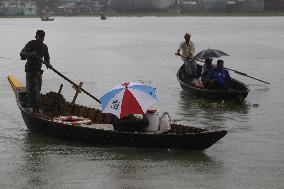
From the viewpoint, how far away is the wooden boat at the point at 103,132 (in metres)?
14.5

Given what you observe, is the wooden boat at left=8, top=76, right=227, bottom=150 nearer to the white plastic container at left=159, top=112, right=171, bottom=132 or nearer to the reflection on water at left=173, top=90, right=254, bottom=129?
the white plastic container at left=159, top=112, right=171, bottom=132

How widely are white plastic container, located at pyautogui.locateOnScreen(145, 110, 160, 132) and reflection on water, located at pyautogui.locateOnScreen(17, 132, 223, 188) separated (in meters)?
0.52

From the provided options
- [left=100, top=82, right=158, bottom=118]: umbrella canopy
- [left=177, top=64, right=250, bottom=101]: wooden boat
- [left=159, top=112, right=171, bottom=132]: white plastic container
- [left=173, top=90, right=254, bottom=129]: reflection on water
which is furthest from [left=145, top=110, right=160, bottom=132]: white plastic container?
[left=177, top=64, right=250, bottom=101]: wooden boat

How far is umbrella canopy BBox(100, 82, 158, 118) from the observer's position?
14.3 m

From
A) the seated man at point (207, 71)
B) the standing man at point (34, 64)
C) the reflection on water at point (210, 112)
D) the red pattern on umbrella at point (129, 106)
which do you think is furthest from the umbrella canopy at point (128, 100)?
the seated man at point (207, 71)

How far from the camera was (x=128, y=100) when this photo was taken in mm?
14352

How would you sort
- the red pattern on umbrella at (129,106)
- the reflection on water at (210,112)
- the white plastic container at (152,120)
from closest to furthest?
1. the red pattern on umbrella at (129,106)
2. the white plastic container at (152,120)
3. the reflection on water at (210,112)

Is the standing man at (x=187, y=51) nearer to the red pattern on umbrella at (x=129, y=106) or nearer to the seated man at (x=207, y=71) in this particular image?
the seated man at (x=207, y=71)

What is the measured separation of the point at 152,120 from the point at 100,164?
157 cm

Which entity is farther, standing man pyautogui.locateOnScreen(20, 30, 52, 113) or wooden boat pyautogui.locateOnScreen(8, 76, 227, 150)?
standing man pyautogui.locateOnScreen(20, 30, 52, 113)

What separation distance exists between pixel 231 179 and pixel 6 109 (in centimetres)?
1101

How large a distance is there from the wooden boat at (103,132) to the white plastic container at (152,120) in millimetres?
132

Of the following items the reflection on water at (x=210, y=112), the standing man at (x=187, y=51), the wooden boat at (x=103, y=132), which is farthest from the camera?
the standing man at (x=187, y=51)

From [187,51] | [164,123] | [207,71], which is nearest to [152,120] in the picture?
[164,123]
